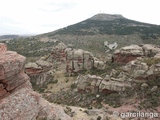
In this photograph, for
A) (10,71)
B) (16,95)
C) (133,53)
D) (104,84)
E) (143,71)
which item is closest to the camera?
(10,71)

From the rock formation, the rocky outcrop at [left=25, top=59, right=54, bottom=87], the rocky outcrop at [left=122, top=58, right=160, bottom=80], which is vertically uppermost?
the rock formation

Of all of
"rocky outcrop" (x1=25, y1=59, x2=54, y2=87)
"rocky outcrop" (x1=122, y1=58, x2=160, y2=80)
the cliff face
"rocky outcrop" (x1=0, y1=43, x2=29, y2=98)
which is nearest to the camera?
the cliff face

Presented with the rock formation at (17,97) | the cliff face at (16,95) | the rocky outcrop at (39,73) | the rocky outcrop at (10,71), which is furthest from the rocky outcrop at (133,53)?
the rocky outcrop at (10,71)

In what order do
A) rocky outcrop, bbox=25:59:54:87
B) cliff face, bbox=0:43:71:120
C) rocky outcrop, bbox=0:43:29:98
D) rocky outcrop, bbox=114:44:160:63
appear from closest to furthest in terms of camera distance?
cliff face, bbox=0:43:71:120, rocky outcrop, bbox=0:43:29:98, rocky outcrop, bbox=114:44:160:63, rocky outcrop, bbox=25:59:54:87

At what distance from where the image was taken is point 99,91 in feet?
114

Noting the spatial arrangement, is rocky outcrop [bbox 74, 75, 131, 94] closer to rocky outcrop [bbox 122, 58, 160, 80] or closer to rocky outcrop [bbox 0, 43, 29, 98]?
rocky outcrop [bbox 122, 58, 160, 80]

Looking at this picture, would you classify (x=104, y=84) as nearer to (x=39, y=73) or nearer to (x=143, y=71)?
(x=143, y=71)

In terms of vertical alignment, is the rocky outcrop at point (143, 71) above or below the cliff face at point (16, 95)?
below

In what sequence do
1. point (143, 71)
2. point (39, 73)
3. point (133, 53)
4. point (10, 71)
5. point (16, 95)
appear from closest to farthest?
point (10, 71), point (16, 95), point (143, 71), point (133, 53), point (39, 73)

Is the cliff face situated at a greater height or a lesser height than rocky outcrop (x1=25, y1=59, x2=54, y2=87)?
greater

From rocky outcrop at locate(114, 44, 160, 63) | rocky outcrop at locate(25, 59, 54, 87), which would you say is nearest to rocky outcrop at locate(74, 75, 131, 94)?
rocky outcrop at locate(114, 44, 160, 63)

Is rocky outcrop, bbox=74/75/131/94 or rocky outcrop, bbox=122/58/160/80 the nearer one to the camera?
rocky outcrop, bbox=122/58/160/80

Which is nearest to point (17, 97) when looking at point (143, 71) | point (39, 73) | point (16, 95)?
point (16, 95)

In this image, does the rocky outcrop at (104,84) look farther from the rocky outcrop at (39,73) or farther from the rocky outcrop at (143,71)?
the rocky outcrop at (39,73)
